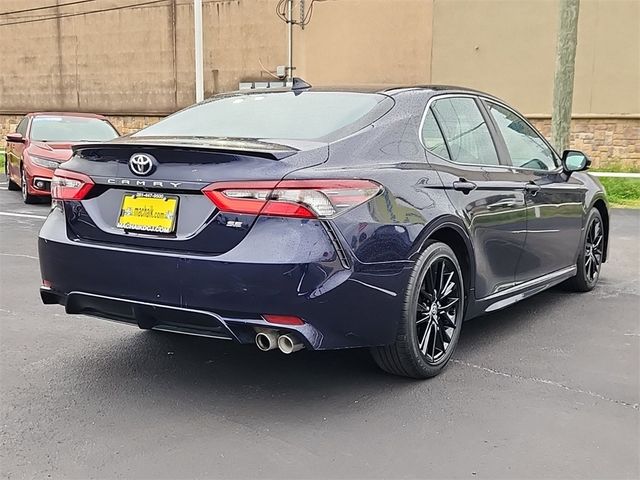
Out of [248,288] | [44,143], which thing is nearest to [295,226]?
[248,288]

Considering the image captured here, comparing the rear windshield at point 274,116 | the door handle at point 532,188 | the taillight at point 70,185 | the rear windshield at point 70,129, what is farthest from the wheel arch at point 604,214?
the rear windshield at point 70,129

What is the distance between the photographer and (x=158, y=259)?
330 centimetres

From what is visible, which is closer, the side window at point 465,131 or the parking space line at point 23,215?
the side window at point 465,131

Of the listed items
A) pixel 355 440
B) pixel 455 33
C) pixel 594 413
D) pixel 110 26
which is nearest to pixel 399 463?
pixel 355 440

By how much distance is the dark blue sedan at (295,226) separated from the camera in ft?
10.5

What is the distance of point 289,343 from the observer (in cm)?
329

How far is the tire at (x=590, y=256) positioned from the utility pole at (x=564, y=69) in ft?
19.7

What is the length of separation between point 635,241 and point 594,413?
18.9 feet

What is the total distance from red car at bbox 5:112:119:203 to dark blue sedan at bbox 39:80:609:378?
7.41 m

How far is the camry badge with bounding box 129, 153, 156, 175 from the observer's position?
133 inches

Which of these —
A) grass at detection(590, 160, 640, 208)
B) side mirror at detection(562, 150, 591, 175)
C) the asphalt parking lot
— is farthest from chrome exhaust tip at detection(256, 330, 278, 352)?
grass at detection(590, 160, 640, 208)

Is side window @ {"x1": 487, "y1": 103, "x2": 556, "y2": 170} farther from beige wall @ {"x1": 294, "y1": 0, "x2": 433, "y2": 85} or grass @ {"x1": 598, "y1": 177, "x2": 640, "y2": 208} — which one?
beige wall @ {"x1": 294, "y1": 0, "x2": 433, "y2": 85}

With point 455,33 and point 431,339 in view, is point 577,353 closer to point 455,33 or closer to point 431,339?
point 431,339

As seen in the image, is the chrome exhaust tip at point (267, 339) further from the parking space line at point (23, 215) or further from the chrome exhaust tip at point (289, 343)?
the parking space line at point (23, 215)
